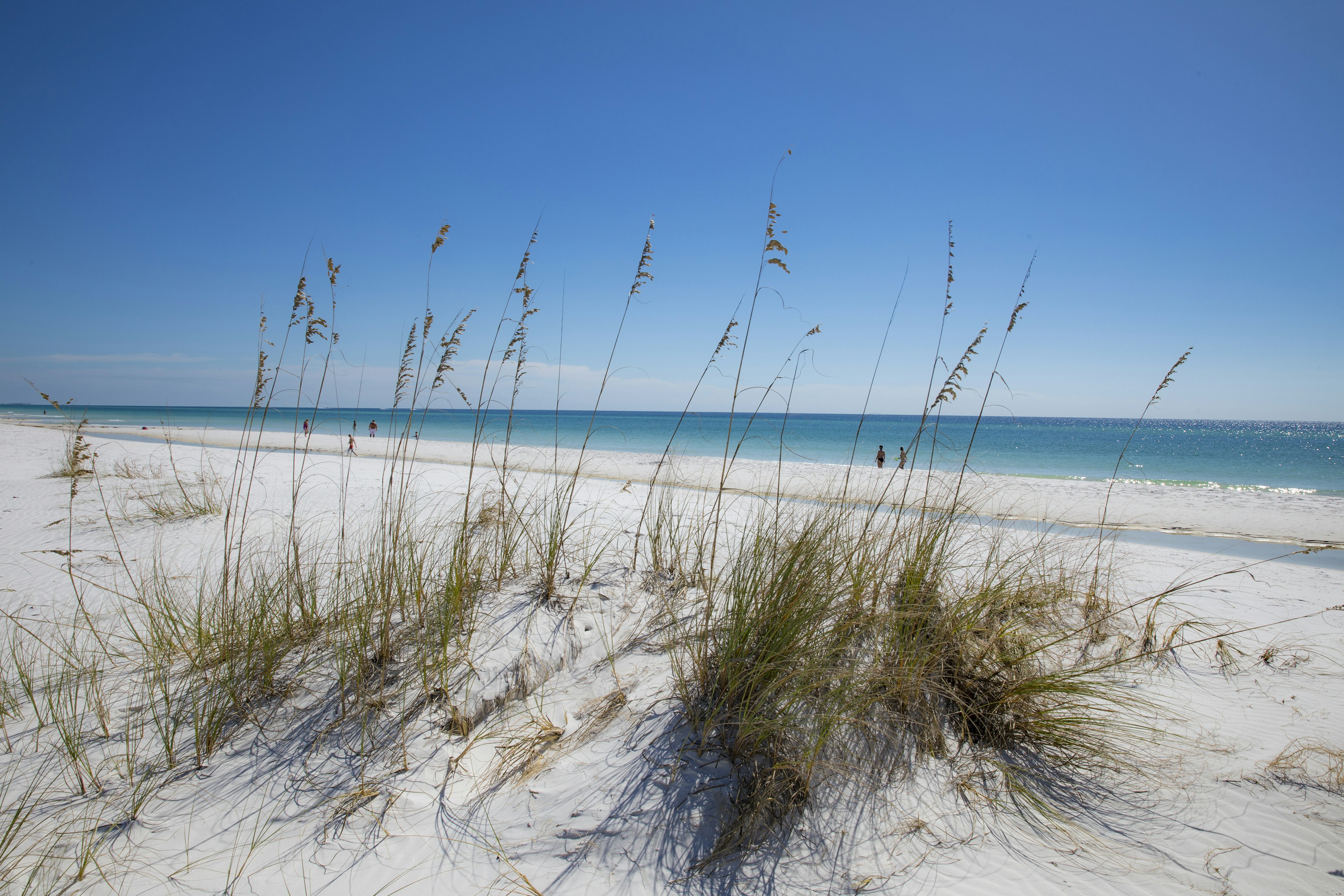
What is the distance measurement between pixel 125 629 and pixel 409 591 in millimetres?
1587

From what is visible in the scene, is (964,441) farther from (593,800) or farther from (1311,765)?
(593,800)

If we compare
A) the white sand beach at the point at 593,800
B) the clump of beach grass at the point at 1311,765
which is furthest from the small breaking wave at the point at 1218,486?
the white sand beach at the point at 593,800

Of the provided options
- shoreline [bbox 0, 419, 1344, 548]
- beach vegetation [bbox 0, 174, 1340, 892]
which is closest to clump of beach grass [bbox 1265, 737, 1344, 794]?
beach vegetation [bbox 0, 174, 1340, 892]

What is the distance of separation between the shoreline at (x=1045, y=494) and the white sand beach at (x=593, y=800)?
1.34 metres

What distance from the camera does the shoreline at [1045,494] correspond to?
6.00 m

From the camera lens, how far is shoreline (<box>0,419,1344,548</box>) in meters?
6.00

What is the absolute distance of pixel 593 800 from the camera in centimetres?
185

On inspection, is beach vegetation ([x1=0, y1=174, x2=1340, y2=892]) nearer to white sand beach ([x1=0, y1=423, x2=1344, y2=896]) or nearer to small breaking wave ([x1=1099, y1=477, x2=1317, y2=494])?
white sand beach ([x1=0, y1=423, x2=1344, y2=896])

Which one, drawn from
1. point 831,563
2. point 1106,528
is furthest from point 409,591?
point 1106,528

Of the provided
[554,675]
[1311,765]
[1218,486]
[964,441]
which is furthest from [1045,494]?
[964,441]

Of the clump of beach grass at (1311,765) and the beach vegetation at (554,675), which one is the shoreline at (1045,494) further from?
the clump of beach grass at (1311,765)

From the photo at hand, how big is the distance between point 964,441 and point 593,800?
40481mm

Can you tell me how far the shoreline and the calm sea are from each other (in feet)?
2.23

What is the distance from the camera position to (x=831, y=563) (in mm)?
2398
